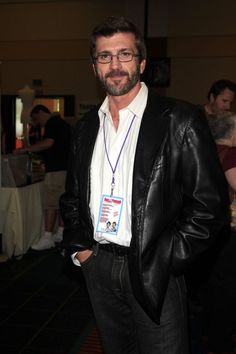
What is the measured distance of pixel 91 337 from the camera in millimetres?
2924

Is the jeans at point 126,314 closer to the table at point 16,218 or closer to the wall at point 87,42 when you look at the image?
the table at point 16,218

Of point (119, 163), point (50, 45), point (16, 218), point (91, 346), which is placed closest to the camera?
point (119, 163)

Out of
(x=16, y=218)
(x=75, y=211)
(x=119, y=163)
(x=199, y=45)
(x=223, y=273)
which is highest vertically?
(x=199, y=45)

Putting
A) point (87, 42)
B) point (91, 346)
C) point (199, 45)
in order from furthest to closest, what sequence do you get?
point (87, 42), point (199, 45), point (91, 346)

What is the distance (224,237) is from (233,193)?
0.74 ft

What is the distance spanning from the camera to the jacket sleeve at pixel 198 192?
143cm

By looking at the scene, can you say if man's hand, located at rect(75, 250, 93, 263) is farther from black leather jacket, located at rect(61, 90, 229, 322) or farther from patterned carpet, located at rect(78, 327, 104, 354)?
patterned carpet, located at rect(78, 327, 104, 354)

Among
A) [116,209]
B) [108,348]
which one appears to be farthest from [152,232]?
[108,348]

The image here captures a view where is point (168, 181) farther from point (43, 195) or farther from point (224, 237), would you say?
point (43, 195)

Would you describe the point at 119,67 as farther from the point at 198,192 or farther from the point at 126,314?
the point at 126,314

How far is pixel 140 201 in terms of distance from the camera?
1.44 m

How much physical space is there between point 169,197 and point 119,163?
21 cm

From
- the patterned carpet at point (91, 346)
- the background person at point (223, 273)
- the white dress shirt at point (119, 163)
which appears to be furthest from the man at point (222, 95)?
the white dress shirt at point (119, 163)

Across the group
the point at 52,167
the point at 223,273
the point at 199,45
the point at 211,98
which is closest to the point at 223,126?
the point at 223,273
